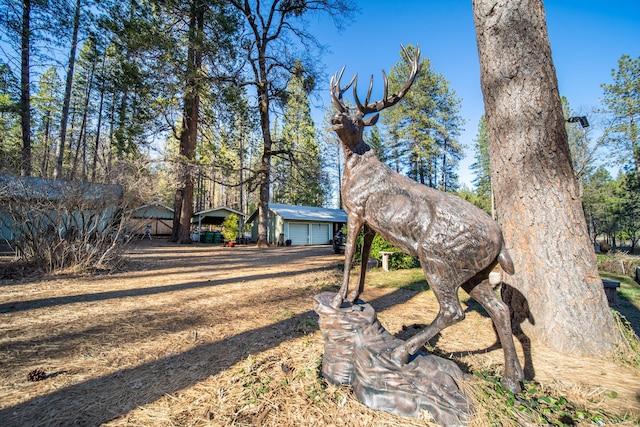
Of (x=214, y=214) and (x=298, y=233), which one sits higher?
(x=214, y=214)

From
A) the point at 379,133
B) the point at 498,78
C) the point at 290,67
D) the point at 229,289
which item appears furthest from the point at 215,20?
the point at 379,133

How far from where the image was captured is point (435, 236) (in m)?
1.87

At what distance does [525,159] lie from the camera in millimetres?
2996

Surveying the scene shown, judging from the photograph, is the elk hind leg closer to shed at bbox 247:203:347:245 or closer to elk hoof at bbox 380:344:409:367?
elk hoof at bbox 380:344:409:367

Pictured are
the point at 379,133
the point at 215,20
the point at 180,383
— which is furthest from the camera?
the point at 379,133

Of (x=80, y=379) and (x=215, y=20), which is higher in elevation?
(x=215, y=20)

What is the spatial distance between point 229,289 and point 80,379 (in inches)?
137

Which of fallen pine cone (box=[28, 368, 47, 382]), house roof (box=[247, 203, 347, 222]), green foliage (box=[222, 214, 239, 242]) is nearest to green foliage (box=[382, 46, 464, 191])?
house roof (box=[247, 203, 347, 222])

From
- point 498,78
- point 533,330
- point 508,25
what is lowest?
point 533,330

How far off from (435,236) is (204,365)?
2.43 metres

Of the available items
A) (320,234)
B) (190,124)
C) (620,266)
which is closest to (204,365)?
(620,266)

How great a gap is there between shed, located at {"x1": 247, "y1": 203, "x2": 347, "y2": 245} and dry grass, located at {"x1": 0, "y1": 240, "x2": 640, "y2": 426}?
55.7 ft

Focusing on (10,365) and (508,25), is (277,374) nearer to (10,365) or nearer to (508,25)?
(10,365)

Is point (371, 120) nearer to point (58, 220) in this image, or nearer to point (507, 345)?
point (507, 345)
